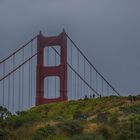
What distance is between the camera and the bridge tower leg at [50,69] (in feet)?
284

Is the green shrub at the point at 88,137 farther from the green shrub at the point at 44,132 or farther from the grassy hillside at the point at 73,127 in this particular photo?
the green shrub at the point at 44,132

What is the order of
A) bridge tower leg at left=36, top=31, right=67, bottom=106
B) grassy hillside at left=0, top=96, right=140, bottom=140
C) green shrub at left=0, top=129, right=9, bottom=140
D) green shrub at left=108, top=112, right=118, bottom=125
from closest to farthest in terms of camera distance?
green shrub at left=0, top=129, right=9, bottom=140 < grassy hillside at left=0, top=96, right=140, bottom=140 < green shrub at left=108, top=112, right=118, bottom=125 < bridge tower leg at left=36, top=31, right=67, bottom=106

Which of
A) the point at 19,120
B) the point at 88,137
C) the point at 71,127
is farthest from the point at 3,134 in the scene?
the point at 71,127

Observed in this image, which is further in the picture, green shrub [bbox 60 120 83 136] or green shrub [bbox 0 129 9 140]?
green shrub [bbox 60 120 83 136]

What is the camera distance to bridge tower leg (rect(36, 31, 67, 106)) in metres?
86.6

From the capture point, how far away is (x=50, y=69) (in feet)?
298

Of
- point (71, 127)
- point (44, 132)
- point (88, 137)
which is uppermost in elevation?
point (71, 127)

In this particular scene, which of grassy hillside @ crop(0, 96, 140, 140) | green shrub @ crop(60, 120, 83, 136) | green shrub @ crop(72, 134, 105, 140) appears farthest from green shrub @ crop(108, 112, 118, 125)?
green shrub @ crop(72, 134, 105, 140)

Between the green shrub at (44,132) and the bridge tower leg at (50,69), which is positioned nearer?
the green shrub at (44,132)

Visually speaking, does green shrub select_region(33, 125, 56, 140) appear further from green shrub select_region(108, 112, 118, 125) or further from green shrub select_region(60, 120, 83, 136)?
green shrub select_region(108, 112, 118, 125)

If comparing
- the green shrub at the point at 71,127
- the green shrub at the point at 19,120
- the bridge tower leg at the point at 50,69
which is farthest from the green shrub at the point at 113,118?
the bridge tower leg at the point at 50,69

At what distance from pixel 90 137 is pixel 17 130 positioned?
17.7 ft

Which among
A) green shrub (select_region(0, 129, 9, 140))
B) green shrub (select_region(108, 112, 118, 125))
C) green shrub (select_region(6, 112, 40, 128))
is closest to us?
green shrub (select_region(0, 129, 9, 140))

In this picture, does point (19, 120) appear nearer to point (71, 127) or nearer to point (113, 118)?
point (71, 127)
